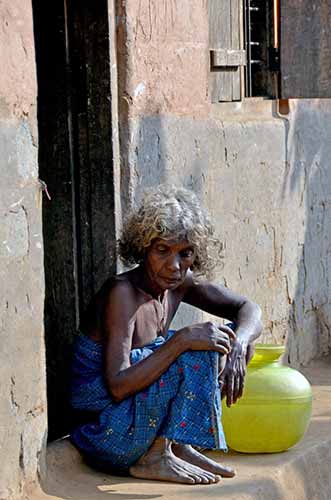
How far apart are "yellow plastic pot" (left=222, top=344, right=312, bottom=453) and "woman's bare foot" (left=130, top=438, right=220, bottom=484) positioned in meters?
0.44

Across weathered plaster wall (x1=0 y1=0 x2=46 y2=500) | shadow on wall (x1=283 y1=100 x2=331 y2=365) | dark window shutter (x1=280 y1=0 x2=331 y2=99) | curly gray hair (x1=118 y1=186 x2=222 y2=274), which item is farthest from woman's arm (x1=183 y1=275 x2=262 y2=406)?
dark window shutter (x1=280 y1=0 x2=331 y2=99)

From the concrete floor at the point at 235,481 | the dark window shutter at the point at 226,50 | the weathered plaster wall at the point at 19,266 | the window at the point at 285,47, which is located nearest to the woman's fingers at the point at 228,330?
the concrete floor at the point at 235,481

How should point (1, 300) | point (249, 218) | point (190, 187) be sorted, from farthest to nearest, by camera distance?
point (249, 218)
point (190, 187)
point (1, 300)

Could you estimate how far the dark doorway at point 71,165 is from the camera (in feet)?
17.1

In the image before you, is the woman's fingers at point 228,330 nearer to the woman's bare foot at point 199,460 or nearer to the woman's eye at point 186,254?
the woman's eye at point 186,254

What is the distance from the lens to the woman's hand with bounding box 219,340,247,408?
4.63 metres

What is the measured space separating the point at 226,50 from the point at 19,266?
2374mm

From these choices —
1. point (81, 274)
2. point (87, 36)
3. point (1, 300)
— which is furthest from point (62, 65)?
point (1, 300)

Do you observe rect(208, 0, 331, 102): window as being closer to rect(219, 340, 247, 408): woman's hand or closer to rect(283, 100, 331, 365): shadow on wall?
rect(283, 100, 331, 365): shadow on wall

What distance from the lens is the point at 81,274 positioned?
5359 millimetres

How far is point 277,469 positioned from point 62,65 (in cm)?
191

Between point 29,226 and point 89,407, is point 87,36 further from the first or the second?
point 89,407

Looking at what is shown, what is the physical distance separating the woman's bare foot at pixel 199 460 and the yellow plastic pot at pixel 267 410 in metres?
0.30

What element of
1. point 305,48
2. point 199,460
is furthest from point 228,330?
point 305,48
